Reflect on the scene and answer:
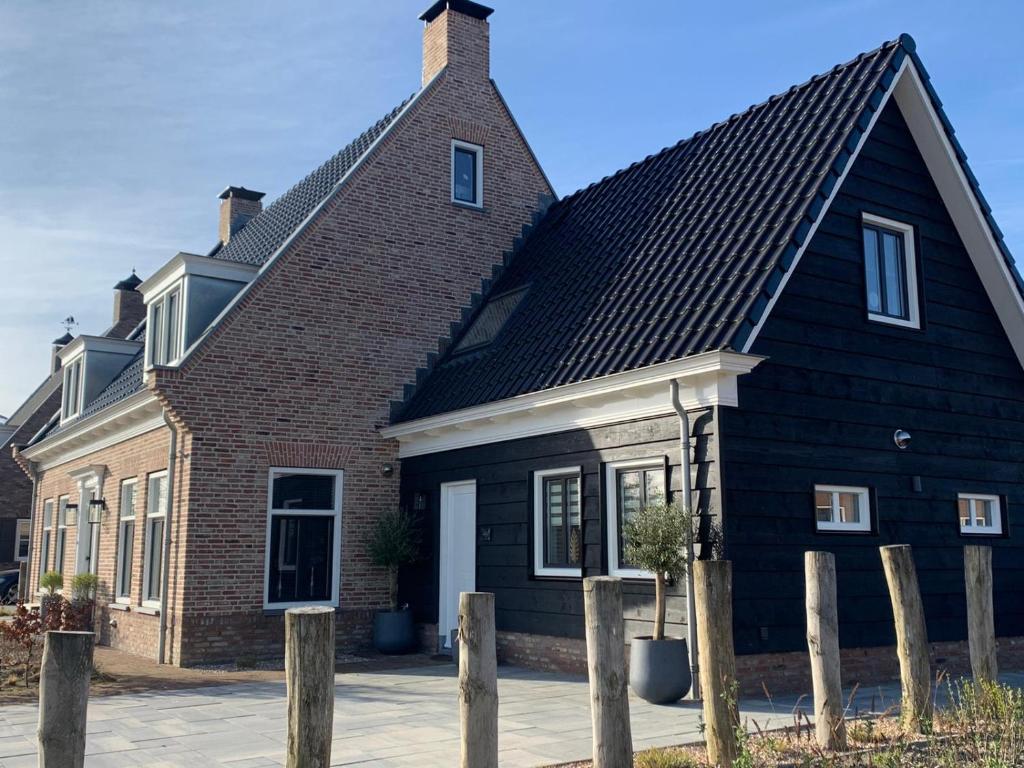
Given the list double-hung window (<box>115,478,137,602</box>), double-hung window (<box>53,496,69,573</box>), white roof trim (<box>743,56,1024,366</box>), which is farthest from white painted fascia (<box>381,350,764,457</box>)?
double-hung window (<box>53,496,69,573</box>)

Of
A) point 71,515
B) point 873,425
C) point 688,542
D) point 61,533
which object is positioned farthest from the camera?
point 61,533

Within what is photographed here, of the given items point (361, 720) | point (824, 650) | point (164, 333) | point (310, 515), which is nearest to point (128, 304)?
point (164, 333)

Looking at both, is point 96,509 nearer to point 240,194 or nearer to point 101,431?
point 101,431

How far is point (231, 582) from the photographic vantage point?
1427 cm

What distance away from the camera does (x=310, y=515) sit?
15.1 meters

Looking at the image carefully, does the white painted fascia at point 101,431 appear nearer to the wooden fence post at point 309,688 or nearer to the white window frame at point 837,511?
the white window frame at point 837,511

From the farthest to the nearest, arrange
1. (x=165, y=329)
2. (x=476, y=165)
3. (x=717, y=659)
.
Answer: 1. (x=476, y=165)
2. (x=165, y=329)
3. (x=717, y=659)

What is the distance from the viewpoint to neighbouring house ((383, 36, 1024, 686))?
1072cm

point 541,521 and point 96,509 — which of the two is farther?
point 96,509

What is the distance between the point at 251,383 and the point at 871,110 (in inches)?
370

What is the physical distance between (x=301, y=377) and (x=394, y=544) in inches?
117

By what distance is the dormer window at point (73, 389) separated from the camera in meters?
21.4

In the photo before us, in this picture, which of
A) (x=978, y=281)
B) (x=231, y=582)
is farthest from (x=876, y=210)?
(x=231, y=582)

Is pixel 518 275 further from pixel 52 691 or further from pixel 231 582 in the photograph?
pixel 52 691
